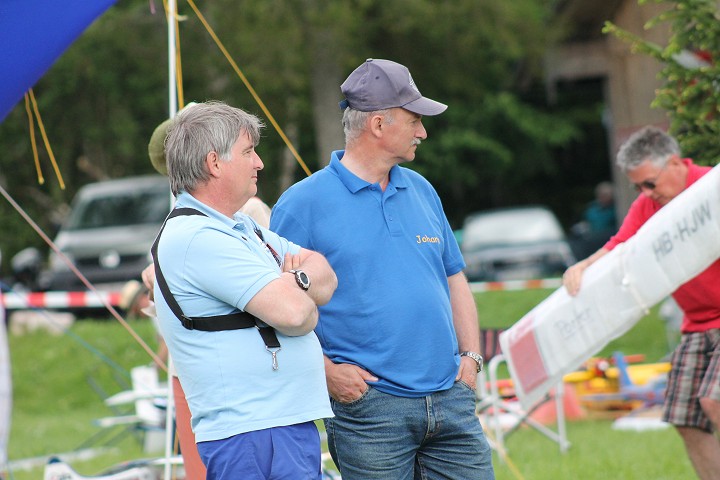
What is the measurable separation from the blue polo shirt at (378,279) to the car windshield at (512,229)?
13908 millimetres

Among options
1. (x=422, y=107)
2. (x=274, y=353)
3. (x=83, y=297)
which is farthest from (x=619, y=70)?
(x=274, y=353)

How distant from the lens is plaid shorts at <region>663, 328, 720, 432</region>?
559 cm

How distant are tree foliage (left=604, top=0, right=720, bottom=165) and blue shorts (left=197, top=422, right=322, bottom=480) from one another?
3.22 meters

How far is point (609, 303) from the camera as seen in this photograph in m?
5.80

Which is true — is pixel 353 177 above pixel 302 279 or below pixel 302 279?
above

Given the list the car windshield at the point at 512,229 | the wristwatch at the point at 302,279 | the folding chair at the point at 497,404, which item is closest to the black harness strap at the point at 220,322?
the wristwatch at the point at 302,279

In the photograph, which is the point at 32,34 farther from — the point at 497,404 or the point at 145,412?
the point at 145,412

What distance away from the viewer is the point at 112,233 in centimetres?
1591

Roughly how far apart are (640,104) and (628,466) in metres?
10.3

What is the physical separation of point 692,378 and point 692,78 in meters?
1.50

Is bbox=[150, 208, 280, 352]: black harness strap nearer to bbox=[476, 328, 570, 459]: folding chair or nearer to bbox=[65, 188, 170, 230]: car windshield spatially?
bbox=[476, 328, 570, 459]: folding chair

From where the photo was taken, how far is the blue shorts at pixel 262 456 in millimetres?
3475

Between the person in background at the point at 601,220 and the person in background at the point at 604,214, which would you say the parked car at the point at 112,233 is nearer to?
the person in background at the point at 601,220

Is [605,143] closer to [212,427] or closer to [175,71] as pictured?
[175,71]
